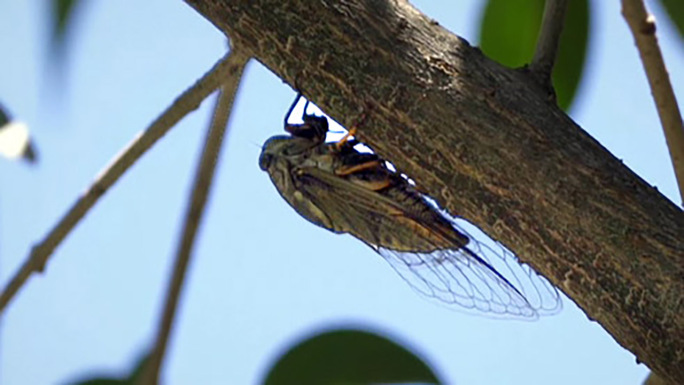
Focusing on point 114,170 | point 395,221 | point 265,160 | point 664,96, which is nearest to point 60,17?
point 114,170

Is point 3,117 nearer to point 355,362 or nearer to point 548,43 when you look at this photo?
point 355,362

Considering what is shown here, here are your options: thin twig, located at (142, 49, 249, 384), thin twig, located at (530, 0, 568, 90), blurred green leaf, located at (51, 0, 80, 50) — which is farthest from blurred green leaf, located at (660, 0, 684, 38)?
blurred green leaf, located at (51, 0, 80, 50)

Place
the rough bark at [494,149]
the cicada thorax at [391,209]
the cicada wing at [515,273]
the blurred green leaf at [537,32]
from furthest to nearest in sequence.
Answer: the blurred green leaf at [537,32] < the cicada thorax at [391,209] < the cicada wing at [515,273] < the rough bark at [494,149]

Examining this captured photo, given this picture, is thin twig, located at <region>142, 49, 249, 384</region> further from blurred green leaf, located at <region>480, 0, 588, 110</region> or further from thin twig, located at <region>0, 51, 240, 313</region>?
blurred green leaf, located at <region>480, 0, 588, 110</region>

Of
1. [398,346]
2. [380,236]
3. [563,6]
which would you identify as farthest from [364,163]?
[563,6]

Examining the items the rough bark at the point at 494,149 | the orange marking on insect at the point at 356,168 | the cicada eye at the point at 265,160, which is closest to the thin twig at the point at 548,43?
the rough bark at the point at 494,149

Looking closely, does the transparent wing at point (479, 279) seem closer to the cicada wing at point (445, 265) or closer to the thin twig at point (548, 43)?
the cicada wing at point (445, 265)

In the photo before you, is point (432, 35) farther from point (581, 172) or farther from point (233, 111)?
point (233, 111)
